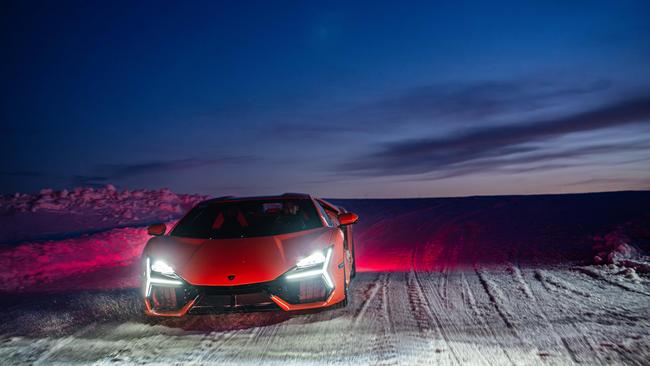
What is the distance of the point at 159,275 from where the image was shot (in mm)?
4852

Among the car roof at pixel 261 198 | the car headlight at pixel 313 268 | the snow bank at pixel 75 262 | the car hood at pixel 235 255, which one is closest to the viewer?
the car hood at pixel 235 255

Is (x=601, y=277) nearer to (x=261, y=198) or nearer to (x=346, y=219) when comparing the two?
(x=346, y=219)

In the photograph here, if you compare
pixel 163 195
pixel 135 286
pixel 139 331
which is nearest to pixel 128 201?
pixel 163 195

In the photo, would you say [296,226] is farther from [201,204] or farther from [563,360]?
[563,360]

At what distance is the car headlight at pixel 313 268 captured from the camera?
4.77m

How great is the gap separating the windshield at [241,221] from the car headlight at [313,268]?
702 millimetres

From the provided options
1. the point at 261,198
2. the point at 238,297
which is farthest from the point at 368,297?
the point at 238,297

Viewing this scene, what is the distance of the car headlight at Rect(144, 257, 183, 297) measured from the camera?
4.74m

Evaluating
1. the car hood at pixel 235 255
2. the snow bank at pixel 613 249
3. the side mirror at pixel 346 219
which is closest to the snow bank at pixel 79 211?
the car hood at pixel 235 255

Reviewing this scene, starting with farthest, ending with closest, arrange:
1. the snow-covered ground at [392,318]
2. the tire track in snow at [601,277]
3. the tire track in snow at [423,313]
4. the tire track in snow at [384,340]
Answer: the tire track in snow at [601,277] → the tire track in snow at [423,313] → the snow-covered ground at [392,318] → the tire track in snow at [384,340]

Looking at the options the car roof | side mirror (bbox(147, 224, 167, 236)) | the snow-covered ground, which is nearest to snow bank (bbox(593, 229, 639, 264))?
the snow-covered ground

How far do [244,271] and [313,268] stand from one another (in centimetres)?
66

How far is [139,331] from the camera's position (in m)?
4.82

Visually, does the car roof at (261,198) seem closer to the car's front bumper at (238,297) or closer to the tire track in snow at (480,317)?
the car's front bumper at (238,297)
